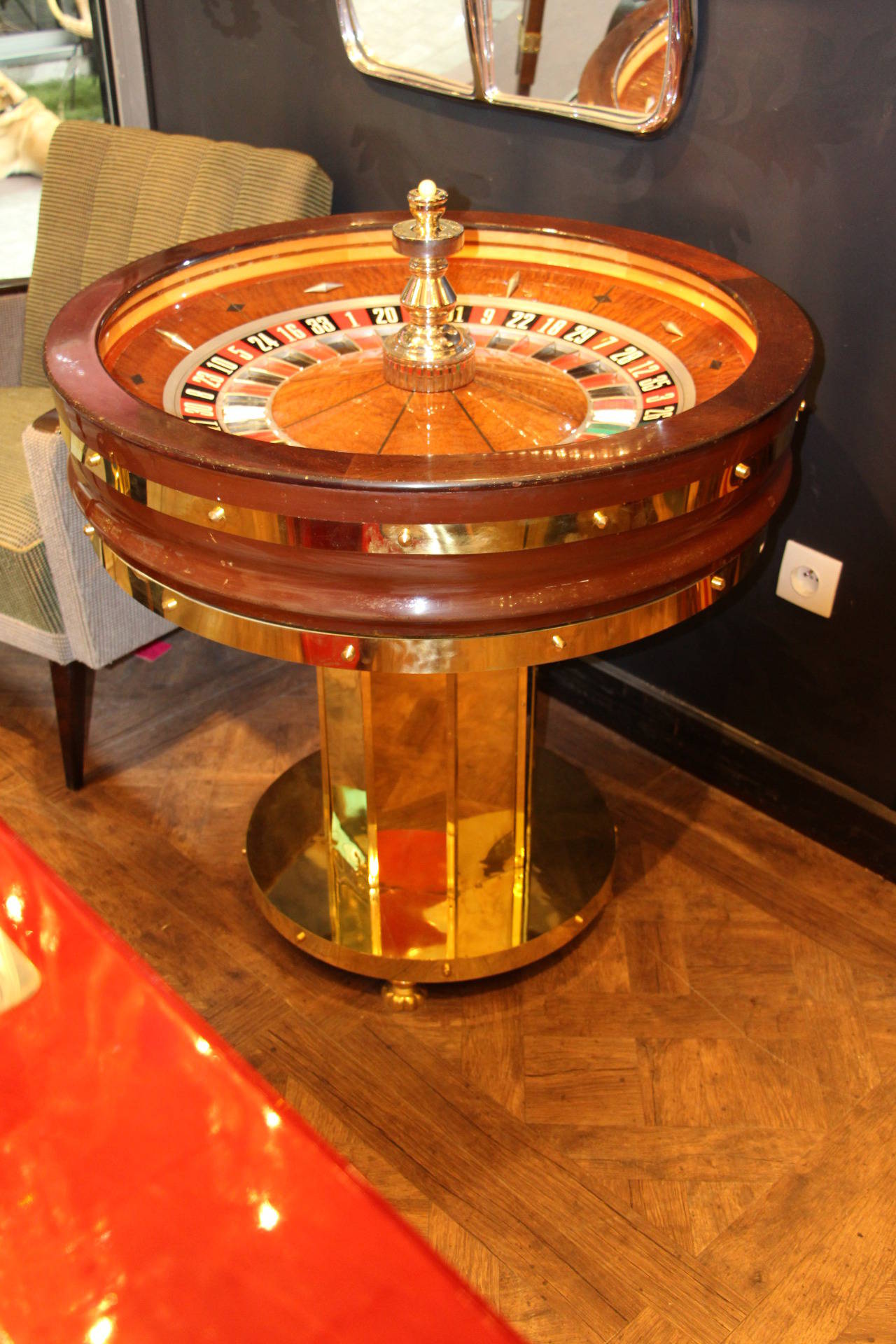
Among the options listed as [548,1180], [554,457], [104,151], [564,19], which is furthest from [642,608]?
[104,151]

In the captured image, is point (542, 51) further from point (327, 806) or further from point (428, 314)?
point (327, 806)

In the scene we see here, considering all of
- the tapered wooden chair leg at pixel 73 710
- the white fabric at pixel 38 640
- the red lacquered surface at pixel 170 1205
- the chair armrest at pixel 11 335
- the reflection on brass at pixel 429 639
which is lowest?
the tapered wooden chair leg at pixel 73 710

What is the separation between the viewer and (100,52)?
2.86 metres

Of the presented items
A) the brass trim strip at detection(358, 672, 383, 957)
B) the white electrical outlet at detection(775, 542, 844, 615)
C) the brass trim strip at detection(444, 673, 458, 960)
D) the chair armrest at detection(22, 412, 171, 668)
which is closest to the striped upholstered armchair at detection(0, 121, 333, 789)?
the chair armrest at detection(22, 412, 171, 668)

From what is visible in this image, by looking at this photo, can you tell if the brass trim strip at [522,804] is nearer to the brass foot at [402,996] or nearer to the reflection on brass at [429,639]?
the brass foot at [402,996]

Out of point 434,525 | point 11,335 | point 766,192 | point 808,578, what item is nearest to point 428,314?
point 434,525

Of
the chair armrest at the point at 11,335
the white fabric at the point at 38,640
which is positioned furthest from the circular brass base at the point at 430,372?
the chair armrest at the point at 11,335

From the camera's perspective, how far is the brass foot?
1877 mm

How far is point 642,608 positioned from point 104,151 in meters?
1.88

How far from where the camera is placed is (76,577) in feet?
6.67

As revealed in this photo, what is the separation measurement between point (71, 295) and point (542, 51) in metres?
1.19

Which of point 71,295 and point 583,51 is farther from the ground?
point 583,51

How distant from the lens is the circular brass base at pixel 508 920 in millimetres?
1861

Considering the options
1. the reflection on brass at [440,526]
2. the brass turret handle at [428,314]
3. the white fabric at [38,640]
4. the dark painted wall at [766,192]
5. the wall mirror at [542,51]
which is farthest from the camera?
the white fabric at [38,640]
